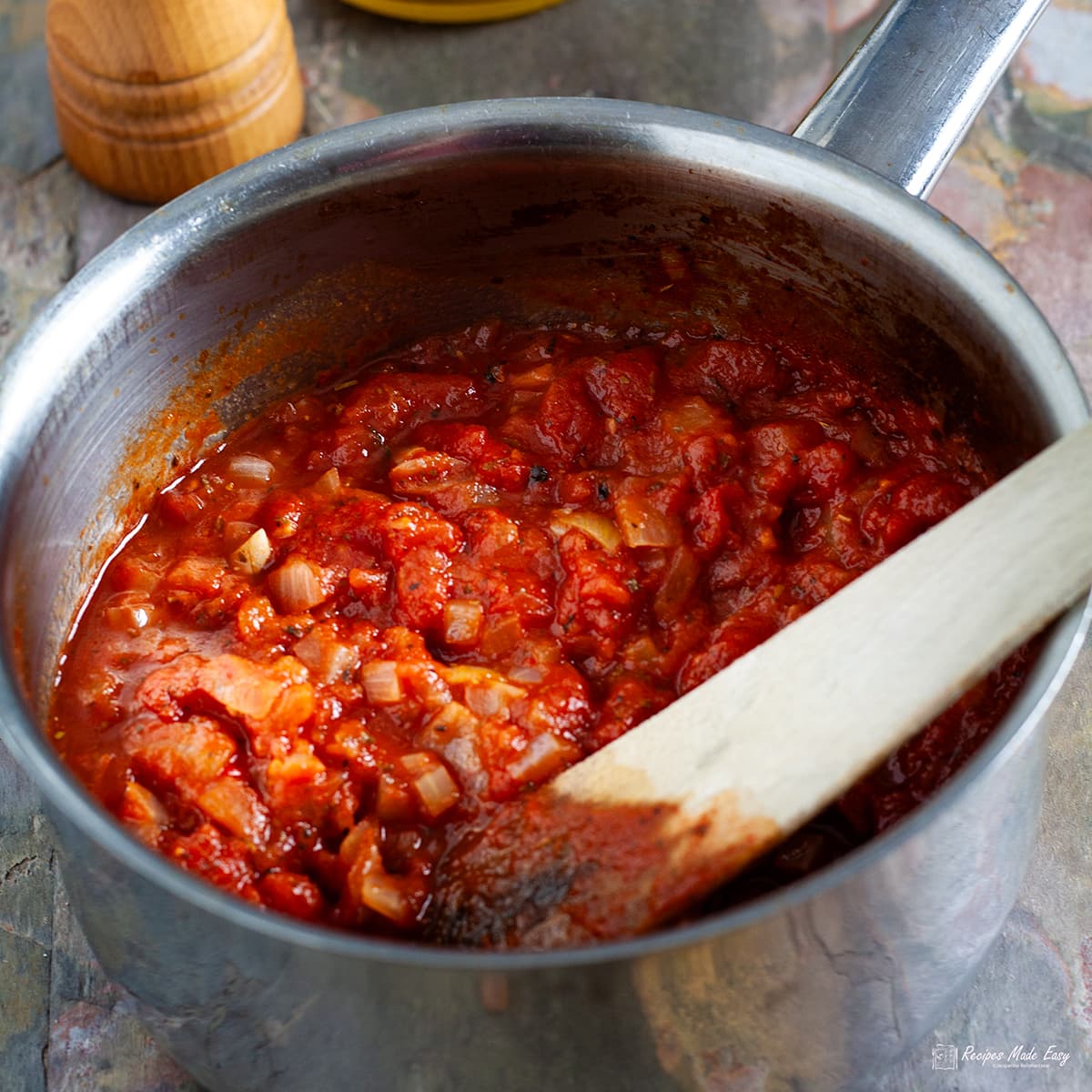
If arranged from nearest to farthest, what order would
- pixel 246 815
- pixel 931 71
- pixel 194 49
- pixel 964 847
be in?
1. pixel 964 847
2. pixel 246 815
3. pixel 931 71
4. pixel 194 49

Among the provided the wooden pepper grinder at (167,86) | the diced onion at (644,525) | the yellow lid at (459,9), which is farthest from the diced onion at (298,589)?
the yellow lid at (459,9)

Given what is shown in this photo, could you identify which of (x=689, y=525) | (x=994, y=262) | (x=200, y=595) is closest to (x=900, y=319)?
(x=994, y=262)

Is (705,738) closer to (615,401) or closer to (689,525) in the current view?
(689,525)

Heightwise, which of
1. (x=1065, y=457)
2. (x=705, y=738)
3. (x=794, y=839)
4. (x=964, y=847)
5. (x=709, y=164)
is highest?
(x=1065, y=457)

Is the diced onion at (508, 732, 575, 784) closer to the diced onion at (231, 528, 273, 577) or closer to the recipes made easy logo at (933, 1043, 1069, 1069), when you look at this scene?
the diced onion at (231, 528, 273, 577)

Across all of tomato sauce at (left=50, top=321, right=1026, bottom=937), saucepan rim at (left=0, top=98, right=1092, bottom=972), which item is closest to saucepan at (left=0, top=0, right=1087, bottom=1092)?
saucepan rim at (left=0, top=98, right=1092, bottom=972)
